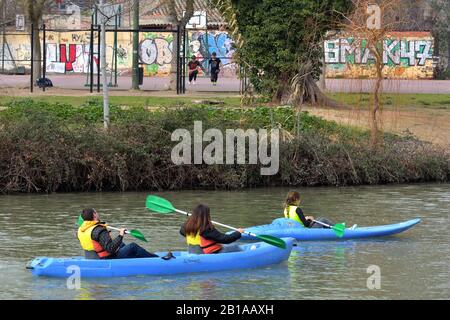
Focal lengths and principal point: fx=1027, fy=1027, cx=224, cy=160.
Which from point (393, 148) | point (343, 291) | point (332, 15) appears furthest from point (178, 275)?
point (332, 15)

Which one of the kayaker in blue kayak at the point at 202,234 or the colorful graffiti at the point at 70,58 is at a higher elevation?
the colorful graffiti at the point at 70,58

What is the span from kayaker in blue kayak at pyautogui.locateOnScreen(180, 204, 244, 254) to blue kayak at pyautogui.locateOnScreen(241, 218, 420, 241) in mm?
2070

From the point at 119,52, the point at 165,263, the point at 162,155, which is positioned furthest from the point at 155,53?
the point at 165,263

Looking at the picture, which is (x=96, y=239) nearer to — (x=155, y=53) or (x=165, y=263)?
(x=165, y=263)

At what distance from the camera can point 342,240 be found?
16.8 meters

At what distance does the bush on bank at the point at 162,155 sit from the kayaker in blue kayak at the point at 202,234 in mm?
7341

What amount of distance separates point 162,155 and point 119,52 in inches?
1251

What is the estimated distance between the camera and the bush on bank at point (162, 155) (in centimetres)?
2116

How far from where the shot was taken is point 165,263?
13.8 m

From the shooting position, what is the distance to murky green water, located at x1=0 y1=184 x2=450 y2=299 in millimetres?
13141

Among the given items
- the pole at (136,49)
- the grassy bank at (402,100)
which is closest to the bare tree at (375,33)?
the grassy bank at (402,100)

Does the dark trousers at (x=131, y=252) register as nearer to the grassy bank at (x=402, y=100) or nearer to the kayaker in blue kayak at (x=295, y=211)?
the kayaker in blue kayak at (x=295, y=211)

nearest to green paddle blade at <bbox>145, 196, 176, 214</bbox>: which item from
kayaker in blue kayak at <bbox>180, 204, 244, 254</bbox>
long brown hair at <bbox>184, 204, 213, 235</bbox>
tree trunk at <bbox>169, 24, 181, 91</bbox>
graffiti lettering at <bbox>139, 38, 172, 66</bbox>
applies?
kayaker in blue kayak at <bbox>180, 204, 244, 254</bbox>

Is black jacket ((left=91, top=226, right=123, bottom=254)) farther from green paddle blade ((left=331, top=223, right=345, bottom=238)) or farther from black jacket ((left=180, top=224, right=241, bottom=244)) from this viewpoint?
green paddle blade ((left=331, top=223, right=345, bottom=238))
